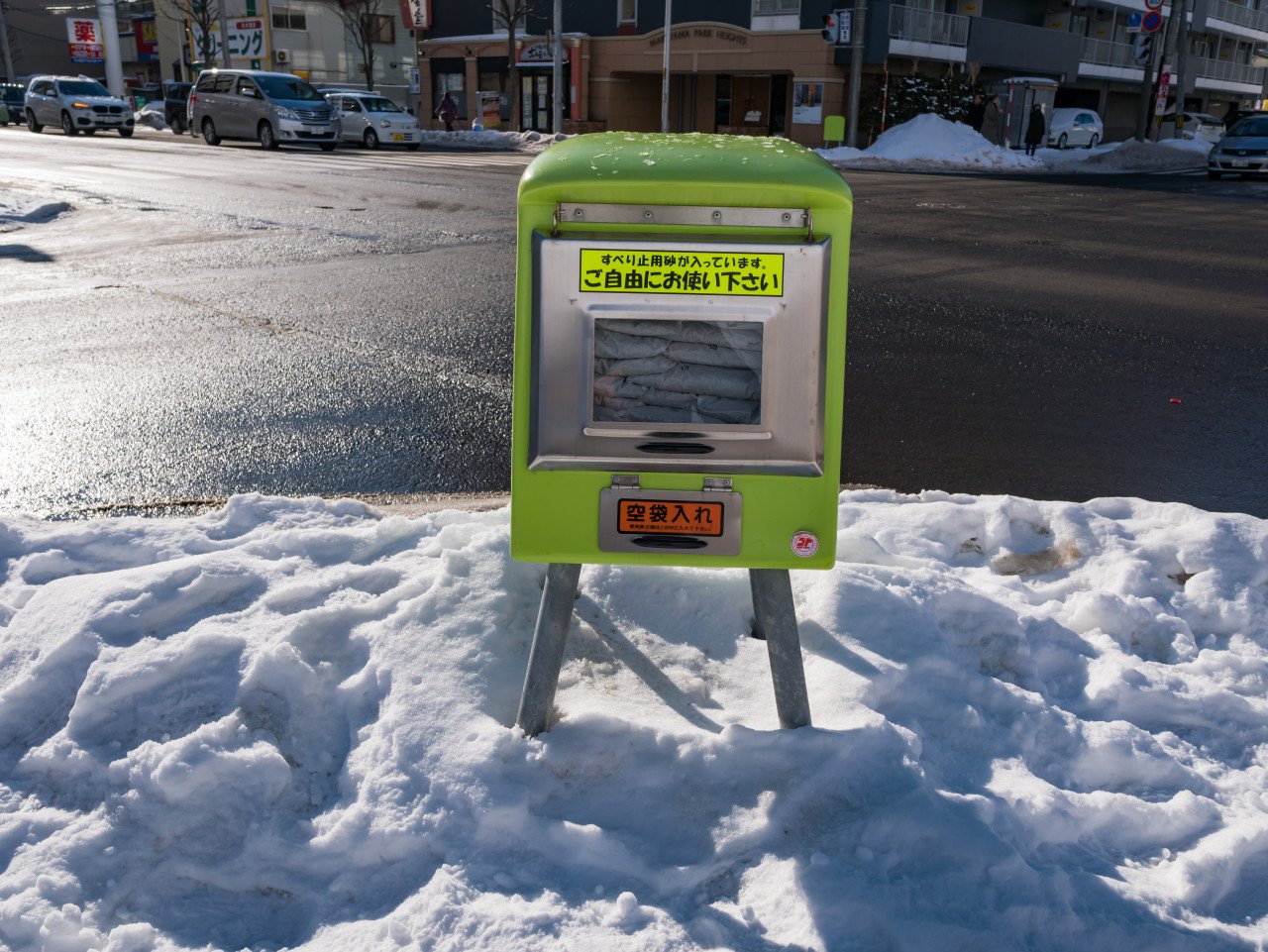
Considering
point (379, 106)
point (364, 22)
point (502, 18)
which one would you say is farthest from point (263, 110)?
point (364, 22)

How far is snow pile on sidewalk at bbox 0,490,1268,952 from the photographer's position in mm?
2326

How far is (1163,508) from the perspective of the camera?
4.27m

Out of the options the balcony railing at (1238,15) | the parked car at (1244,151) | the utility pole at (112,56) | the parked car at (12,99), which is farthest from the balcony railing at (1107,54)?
the parked car at (12,99)

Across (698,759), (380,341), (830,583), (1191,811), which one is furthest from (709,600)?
(380,341)

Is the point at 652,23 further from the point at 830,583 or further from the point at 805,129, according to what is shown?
the point at 830,583

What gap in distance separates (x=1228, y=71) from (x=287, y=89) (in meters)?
52.4

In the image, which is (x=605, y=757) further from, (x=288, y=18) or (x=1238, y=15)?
(x=1238, y=15)

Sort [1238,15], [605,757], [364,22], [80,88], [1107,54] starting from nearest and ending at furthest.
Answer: [605,757] < [80,88] < [1107,54] < [364,22] < [1238,15]

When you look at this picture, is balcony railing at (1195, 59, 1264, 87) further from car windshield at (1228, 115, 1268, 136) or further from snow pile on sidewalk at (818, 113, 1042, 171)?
car windshield at (1228, 115, 1268, 136)

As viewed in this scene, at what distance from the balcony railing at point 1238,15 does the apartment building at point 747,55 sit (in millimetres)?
8830

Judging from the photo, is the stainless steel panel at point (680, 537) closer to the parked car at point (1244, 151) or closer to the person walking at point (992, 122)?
the parked car at point (1244, 151)

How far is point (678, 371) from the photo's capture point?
260cm

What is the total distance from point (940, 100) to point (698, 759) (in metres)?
37.7

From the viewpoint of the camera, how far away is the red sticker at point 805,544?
8.51 feet
